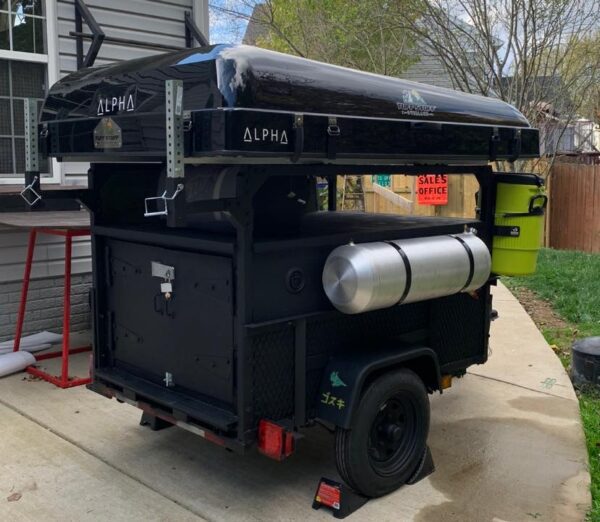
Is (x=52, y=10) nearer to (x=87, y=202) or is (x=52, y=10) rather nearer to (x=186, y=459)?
(x=87, y=202)

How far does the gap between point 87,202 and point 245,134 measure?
1.66 metres

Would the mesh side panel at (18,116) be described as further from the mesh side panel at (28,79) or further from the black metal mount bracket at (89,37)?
the black metal mount bracket at (89,37)

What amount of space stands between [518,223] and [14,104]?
478 centimetres

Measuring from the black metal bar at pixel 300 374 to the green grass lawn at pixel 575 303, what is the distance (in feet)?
5.64

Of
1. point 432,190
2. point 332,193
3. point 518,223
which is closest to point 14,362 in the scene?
point 332,193

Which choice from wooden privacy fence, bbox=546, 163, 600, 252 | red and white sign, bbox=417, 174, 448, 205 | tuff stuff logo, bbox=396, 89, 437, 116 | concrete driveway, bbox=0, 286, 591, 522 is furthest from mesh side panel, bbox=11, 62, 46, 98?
wooden privacy fence, bbox=546, 163, 600, 252

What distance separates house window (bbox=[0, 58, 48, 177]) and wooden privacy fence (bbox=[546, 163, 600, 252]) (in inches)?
438

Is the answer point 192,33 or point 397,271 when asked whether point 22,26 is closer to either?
point 192,33

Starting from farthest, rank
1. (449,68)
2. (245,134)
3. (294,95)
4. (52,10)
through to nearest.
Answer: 1. (449,68)
2. (52,10)
3. (294,95)
4. (245,134)

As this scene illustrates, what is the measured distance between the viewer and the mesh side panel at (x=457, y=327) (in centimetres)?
485

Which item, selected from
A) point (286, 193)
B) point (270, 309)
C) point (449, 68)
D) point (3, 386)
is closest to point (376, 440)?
point (270, 309)

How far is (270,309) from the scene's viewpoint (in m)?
3.81

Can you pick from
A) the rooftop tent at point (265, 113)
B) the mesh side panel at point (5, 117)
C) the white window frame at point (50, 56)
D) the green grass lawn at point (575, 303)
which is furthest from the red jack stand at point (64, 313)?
the green grass lawn at point (575, 303)

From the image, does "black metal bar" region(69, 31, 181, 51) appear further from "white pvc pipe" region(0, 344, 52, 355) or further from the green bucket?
the green bucket
